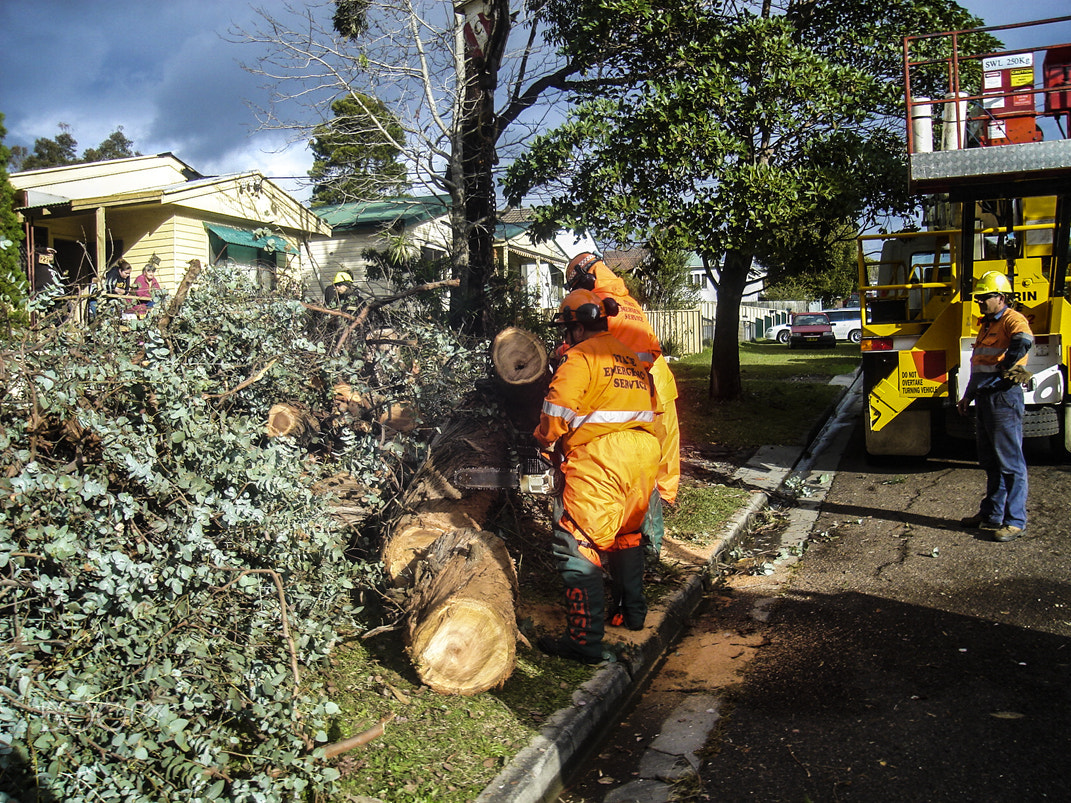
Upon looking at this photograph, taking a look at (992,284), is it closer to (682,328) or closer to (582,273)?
(582,273)

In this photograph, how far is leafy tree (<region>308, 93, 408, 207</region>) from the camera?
29.0 feet

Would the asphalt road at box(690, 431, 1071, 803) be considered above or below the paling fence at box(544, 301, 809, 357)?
below

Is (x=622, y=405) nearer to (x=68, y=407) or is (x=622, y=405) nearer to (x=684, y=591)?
(x=684, y=591)

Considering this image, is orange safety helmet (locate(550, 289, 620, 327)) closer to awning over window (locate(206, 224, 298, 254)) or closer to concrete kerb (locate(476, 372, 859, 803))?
concrete kerb (locate(476, 372, 859, 803))

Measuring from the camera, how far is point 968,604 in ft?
15.9

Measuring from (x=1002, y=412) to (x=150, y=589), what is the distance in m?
5.75

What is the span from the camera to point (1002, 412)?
19.8ft

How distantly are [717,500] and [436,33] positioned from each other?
5.68 m

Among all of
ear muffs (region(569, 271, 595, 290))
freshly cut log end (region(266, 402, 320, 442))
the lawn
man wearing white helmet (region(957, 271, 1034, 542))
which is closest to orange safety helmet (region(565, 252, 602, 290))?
ear muffs (region(569, 271, 595, 290))

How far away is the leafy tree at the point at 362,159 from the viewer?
8828mm

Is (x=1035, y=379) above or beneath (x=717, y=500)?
above

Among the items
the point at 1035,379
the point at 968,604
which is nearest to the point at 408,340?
the point at 968,604

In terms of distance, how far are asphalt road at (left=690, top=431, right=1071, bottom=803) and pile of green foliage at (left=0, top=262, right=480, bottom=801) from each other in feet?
5.53

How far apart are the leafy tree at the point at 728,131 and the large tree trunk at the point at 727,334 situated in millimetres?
2033
